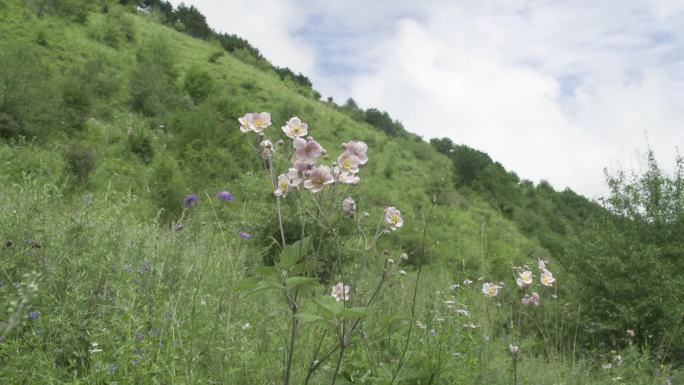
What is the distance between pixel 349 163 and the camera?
172cm

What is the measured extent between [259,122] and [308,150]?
0.28 metres

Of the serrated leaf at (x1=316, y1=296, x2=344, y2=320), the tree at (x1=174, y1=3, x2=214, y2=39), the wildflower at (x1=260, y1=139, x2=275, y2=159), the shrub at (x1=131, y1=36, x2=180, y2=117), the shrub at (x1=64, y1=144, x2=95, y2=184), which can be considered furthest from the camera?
the tree at (x1=174, y1=3, x2=214, y2=39)

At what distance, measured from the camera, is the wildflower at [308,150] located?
5.46 feet

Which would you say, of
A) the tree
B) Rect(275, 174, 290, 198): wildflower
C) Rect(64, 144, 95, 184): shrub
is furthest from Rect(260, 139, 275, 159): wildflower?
the tree

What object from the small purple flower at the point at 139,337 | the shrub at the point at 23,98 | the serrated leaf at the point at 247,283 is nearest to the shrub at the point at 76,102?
the shrub at the point at 23,98

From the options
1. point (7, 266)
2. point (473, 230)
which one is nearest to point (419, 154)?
point (473, 230)

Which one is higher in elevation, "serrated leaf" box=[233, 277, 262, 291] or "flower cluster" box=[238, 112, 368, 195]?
"flower cluster" box=[238, 112, 368, 195]

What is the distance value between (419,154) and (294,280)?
33.8 meters

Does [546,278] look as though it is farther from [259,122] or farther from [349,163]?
[259,122]

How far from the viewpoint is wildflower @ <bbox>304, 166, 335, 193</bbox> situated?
1.61 m

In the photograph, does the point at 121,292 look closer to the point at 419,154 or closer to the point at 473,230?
the point at 473,230

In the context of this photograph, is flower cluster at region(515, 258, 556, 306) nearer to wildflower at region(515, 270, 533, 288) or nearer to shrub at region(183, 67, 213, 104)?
wildflower at region(515, 270, 533, 288)

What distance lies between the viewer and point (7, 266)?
2.47m

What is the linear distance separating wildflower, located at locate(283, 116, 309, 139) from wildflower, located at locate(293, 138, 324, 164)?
0.43 feet
